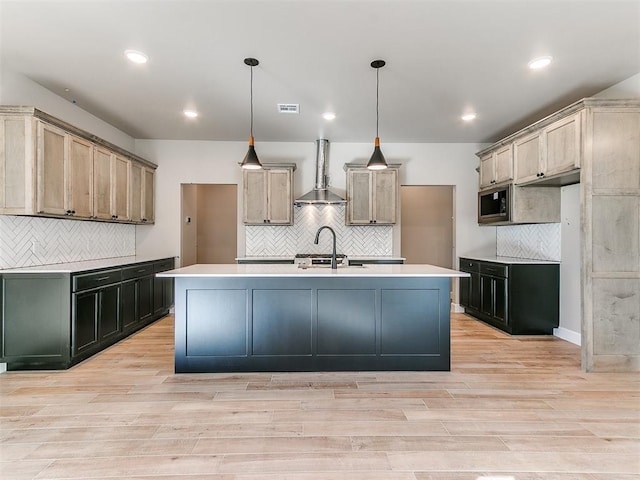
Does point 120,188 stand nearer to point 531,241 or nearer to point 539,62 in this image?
point 539,62

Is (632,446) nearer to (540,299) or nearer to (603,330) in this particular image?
(603,330)

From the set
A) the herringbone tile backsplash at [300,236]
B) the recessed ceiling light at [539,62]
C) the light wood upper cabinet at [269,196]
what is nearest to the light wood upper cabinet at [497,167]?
the recessed ceiling light at [539,62]

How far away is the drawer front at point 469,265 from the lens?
17.3 feet

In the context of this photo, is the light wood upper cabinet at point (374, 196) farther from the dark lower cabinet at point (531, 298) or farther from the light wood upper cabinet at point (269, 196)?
the dark lower cabinet at point (531, 298)

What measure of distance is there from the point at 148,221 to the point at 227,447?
435 cm

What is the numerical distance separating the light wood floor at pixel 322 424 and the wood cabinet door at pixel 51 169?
159cm

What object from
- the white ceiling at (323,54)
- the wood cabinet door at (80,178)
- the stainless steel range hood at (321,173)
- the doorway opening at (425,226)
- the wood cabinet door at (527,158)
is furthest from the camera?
the doorway opening at (425,226)

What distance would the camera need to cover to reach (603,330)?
10.6 ft

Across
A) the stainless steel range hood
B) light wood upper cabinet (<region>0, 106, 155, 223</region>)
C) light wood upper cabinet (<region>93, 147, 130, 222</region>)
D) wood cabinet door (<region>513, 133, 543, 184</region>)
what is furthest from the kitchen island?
the stainless steel range hood

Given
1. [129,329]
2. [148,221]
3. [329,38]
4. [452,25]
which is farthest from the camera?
[148,221]

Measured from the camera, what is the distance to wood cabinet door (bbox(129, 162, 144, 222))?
4.97m

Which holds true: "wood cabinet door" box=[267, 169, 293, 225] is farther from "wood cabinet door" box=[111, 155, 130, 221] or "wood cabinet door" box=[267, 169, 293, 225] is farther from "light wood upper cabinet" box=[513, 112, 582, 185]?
"light wood upper cabinet" box=[513, 112, 582, 185]

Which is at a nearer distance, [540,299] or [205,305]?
[205,305]

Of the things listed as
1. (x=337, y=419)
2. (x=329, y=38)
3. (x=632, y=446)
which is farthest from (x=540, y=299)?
(x=329, y=38)
